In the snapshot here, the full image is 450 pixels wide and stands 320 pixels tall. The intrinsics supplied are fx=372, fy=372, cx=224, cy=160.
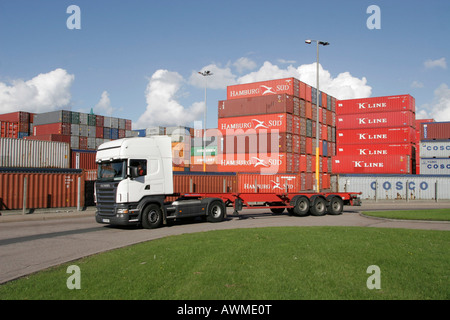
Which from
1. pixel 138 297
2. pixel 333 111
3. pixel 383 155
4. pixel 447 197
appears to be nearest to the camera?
pixel 138 297

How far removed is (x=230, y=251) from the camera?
8.66 metres

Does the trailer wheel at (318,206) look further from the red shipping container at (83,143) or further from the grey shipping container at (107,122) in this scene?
the grey shipping container at (107,122)

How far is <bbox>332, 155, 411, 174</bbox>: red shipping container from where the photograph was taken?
36406 millimetres

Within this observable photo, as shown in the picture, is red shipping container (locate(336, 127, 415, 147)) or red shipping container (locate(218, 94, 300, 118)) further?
Result: red shipping container (locate(336, 127, 415, 147))

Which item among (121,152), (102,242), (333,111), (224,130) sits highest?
(333,111)

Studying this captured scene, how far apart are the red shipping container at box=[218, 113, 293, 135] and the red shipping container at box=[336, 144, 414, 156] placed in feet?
24.1

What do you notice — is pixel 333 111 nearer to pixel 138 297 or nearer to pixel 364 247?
pixel 364 247

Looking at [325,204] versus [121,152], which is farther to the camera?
[325,204]

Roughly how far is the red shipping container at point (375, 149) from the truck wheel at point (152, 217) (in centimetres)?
2848

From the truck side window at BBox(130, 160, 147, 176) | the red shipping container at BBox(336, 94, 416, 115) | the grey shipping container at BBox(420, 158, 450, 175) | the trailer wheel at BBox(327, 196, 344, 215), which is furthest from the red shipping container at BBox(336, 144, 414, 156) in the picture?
the truck side window at BBox(130, 160, 147, 176)

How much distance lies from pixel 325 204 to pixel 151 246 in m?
13.4

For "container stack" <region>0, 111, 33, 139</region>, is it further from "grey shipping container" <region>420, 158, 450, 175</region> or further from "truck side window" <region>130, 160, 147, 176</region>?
"grey shipping container" <region>420, 158, 450, 175</region>

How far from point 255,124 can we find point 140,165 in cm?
2404
